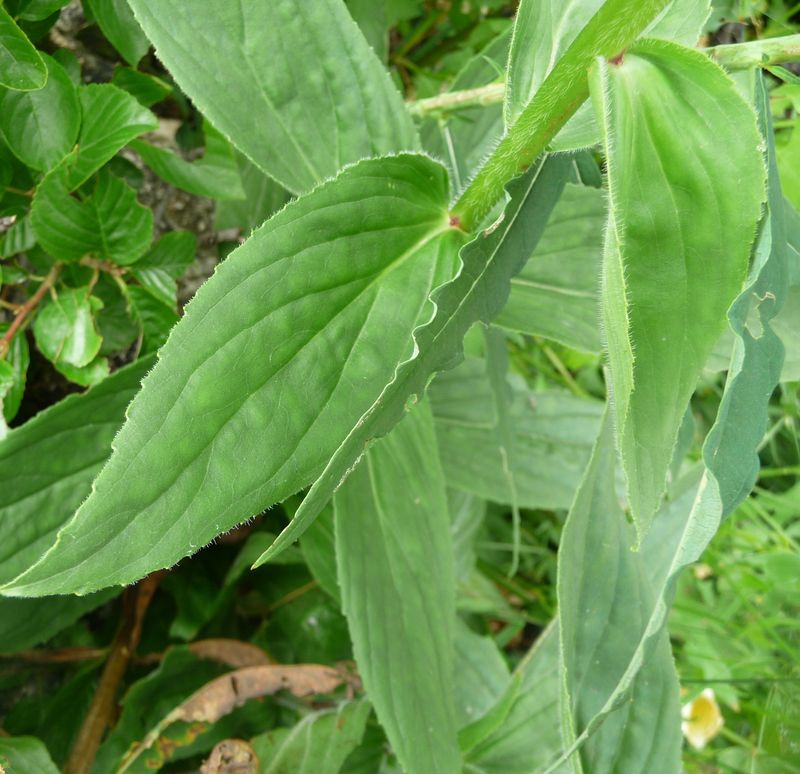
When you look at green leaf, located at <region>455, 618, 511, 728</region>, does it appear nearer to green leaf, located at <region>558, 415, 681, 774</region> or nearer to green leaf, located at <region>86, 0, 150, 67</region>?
green leaf, located at <region>558, 415, 681, 774</region>

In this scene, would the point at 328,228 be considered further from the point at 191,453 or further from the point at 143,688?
the point at 143,688

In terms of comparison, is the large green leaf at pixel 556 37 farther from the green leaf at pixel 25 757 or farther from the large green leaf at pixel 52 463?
the green leaf at pixel 25 757

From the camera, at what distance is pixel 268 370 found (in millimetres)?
537

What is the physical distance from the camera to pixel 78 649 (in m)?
0.92

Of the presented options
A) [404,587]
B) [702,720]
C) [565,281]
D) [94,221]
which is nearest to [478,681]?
[702,720]

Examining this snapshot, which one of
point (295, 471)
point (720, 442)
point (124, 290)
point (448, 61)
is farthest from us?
point (448, 61)

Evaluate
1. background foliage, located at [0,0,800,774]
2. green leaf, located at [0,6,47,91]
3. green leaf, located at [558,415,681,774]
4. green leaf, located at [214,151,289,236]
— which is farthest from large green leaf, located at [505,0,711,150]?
green leaf, located at [214,151,289,236]

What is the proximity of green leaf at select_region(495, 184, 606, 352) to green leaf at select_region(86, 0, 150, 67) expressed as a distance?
421 millimetres

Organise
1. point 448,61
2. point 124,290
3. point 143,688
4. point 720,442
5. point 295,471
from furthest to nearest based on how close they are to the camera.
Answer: point 448,61 → point 143,688 → point 124,290 → point 295,471 → point 720,442

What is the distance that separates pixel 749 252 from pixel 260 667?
2.07 ft

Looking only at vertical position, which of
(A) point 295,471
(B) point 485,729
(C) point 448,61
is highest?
(C) point 448,61

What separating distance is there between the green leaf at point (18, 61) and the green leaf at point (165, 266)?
176 millimetres

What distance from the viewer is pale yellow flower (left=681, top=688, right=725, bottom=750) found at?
1091mm

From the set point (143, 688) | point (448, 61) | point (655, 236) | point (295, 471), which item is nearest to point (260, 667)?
point (143, 688)
